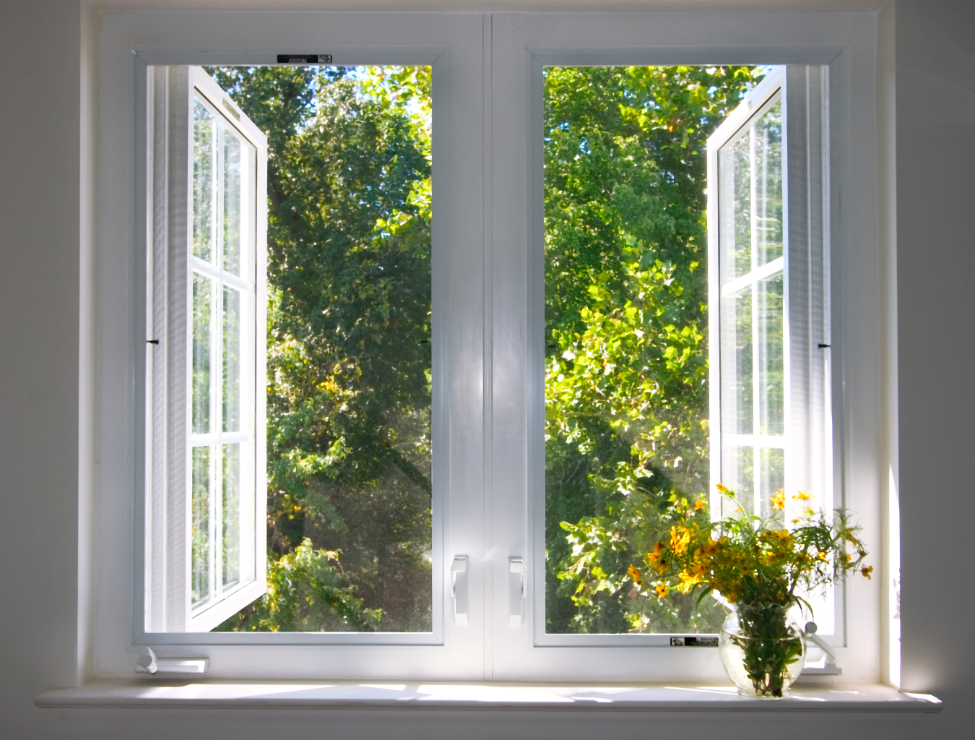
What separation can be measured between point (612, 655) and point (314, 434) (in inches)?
30.1

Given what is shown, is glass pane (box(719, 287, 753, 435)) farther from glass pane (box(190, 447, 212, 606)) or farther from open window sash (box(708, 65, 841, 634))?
glass pane (box(190, 447, 212, 606))

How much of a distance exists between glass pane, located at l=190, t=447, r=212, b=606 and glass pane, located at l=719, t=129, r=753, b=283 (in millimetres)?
1161

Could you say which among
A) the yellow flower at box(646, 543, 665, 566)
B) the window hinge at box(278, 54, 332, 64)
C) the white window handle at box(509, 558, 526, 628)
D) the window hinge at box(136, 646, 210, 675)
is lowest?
the window hinge at box(136, 646, 210, 675)

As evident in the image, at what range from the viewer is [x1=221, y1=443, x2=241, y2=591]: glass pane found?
1.82 m

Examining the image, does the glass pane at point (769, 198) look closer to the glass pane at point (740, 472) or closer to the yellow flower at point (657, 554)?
the glass pane at point (740, 472)

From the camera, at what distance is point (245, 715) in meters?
1.68

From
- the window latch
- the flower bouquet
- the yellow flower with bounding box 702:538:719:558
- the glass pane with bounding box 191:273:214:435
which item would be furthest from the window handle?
the glass pane with bounding box 191:273:214:435

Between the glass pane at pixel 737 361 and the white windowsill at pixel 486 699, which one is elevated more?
the glass pane at pixel 737 361

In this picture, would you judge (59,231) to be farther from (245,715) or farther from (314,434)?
(245,715)

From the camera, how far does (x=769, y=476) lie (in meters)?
1.81

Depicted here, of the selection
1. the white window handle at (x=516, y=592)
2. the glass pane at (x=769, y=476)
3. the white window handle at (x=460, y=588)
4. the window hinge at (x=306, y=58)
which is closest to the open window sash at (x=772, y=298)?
the glass pane at (x=769, y=476)

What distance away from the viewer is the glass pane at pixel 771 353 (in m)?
1.81

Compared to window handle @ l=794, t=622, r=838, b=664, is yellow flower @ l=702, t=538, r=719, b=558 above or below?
above

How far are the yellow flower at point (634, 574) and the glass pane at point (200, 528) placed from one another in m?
0.87
